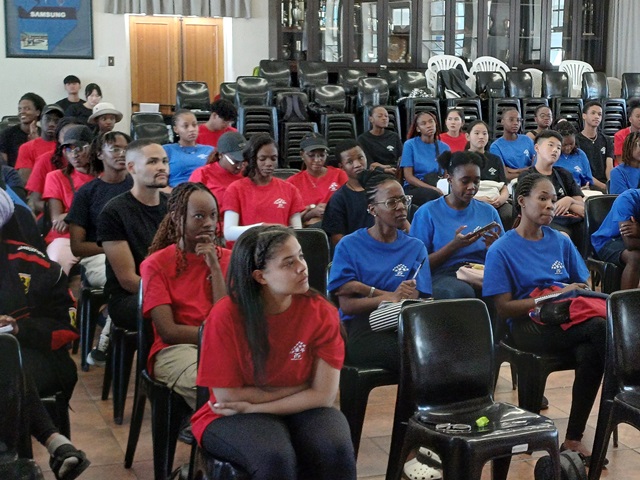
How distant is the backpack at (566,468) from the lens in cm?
278

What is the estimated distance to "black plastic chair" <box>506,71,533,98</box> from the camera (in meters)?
10.2

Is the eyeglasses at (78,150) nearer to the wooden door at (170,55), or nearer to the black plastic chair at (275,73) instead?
the black plastic chair at (275,73)

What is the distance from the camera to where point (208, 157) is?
5465 millimetres

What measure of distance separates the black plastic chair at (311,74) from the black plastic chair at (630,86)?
3.55 m

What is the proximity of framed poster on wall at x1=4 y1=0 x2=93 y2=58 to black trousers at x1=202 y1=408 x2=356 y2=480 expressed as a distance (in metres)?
8.86

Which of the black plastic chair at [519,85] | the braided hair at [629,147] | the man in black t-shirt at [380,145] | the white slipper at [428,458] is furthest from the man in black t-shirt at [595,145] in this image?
the white slipper at [428,458]

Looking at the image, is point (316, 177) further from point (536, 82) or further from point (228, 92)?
point (536, 82)

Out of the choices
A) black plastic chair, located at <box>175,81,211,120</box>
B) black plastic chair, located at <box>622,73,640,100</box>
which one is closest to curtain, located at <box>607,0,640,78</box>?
black plastic chair, located at <box>622,73,640,100</box>

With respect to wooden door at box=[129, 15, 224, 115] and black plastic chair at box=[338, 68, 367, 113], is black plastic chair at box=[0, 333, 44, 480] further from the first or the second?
wooden door at box=[129, 15, 224, 115]

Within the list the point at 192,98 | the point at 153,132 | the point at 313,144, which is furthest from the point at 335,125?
the point at 313,144

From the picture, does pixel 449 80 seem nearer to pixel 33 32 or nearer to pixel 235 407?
pixel 33 32

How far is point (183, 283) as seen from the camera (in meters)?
3.01

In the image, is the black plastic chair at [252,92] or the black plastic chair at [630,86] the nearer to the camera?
the black plastic chair at [252,92]

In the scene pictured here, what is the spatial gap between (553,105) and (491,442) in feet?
24.5
